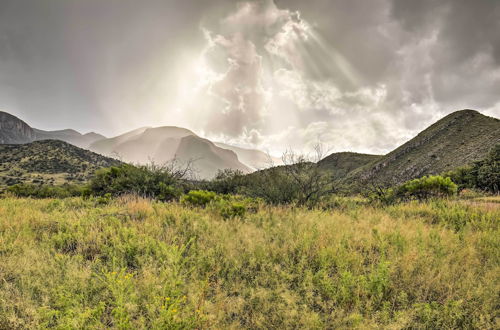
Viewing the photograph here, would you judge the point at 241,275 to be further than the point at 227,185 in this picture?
No

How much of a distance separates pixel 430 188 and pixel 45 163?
7306 cm

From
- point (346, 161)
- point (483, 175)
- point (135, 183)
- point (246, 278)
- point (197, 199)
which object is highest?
point (346, 161)

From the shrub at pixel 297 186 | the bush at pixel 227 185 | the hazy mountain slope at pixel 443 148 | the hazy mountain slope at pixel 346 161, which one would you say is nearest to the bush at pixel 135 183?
the shrub at pixel 297 186

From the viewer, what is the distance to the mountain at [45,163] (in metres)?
46.9

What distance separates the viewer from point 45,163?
177ft

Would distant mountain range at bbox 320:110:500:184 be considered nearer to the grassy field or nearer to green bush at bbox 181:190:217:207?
green bush at bbox 181:190:217:207

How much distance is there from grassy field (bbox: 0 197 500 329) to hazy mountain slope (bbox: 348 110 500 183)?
30529 millimetres

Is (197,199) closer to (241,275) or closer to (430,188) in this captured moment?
(241,275)

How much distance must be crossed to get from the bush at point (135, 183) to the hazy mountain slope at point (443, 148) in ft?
94.2

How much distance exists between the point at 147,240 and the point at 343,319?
3.97m

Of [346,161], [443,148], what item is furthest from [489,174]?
[346,161]

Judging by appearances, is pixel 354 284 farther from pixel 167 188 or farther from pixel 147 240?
pixel 167 188

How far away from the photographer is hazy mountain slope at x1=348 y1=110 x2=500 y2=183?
35406mm

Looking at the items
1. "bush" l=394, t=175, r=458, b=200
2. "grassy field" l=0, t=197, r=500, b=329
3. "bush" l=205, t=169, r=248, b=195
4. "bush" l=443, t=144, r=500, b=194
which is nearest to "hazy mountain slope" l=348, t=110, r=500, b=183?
"bush" l=443, t=144, r=500, b=194
